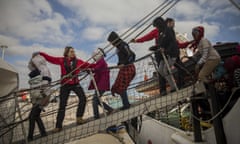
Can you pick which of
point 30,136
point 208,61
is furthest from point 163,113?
point 30,136

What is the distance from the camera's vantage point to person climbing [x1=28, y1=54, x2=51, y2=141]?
10.6 feet

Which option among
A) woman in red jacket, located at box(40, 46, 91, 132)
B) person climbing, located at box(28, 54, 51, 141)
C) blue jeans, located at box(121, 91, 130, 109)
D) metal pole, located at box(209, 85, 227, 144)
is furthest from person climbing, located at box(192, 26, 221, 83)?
person climbing, located at box(28, 54, 51, 141)

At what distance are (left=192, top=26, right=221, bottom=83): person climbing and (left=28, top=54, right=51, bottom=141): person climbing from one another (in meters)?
2.66

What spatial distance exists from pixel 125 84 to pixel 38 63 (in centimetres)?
170

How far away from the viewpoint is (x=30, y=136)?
3.19 meters

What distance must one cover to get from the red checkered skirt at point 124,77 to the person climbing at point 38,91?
4.24ft

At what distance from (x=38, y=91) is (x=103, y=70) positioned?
1.24m

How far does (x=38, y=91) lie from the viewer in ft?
10.6

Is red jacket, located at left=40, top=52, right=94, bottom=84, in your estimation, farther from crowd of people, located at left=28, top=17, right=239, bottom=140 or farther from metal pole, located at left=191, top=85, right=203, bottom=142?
metal pole, located at left=191, top=85, right=203, bottom=142

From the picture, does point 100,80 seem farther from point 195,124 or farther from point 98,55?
point 195,124

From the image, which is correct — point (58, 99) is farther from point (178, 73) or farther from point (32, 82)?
point (178, 73)

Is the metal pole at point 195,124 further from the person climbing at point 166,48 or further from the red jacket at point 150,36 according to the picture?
the red jacket at point 150,36

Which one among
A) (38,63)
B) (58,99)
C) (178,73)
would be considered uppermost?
(38,63)

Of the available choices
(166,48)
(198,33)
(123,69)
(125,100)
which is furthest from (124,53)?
(198,33)
